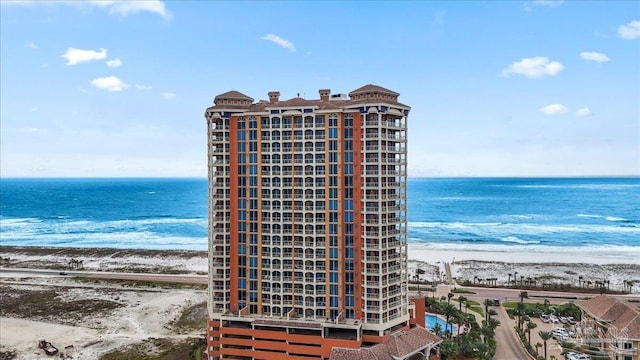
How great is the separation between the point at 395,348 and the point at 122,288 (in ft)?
201

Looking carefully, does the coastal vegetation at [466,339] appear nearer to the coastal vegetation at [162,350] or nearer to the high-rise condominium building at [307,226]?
the high-rise condominium building at [307,226]

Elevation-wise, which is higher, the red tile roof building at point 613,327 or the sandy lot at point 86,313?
the red tile roof building at point 613,327

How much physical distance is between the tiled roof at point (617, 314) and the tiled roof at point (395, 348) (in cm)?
1771

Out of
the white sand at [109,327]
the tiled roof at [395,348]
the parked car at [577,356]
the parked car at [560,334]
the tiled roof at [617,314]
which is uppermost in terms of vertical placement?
the tiled roof at [617,314]

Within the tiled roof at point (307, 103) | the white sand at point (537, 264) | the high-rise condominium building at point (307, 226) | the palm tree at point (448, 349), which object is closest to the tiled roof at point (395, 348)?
the high-rise condominium building at point (307, 226)

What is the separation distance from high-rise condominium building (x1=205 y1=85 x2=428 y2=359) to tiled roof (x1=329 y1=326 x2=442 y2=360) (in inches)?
60.2

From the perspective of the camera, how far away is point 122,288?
83.4m

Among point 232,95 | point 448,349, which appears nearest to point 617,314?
point 448,349

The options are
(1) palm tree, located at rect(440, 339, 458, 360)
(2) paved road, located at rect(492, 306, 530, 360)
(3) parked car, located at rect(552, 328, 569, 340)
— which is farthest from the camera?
(3) parked car, located at rect(552, 328, 569, 340)

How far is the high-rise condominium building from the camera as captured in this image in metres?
43.0

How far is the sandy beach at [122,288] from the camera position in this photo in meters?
59.7

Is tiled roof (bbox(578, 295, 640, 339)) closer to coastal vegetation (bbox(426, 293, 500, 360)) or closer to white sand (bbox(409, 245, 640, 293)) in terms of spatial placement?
coastal vegetation (bbox(426, 293, 500, 360))

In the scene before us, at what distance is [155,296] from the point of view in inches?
3068

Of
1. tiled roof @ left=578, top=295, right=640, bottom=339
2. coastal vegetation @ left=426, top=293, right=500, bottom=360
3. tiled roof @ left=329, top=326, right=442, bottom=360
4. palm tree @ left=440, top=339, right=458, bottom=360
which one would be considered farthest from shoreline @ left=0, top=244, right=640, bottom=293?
tiled roof @ left=329, top=326, right=442, bottom=360
